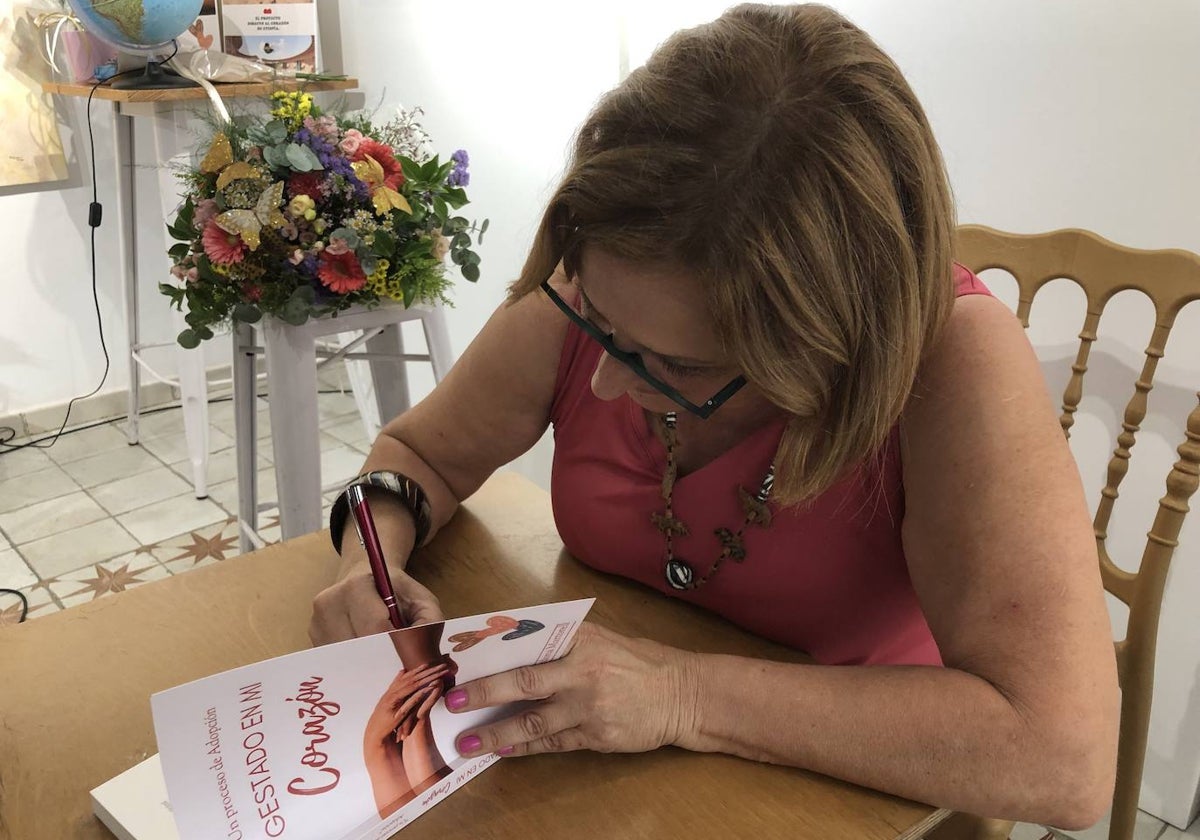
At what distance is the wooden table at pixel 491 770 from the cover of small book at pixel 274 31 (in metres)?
1.93

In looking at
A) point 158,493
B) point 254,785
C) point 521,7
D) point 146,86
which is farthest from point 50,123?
point 254,785

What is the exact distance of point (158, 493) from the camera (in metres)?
3.00

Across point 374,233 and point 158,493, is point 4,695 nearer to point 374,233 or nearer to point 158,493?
point 374,233

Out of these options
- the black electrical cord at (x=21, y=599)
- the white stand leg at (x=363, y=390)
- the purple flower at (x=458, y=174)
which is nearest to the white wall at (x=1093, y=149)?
the purple flower at (x=458, y=174)

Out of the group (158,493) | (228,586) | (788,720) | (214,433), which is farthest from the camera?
(214,433)

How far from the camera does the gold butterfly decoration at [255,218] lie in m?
1.48

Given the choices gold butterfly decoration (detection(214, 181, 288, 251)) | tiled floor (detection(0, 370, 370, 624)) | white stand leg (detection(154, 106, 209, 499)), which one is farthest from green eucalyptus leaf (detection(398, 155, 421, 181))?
tiled floor (detection(0, 370, 370, 624))

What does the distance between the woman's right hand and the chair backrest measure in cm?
83

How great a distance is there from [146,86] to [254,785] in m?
2.23

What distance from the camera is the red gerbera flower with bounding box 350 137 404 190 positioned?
1.58 metres

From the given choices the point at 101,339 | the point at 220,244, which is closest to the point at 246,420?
the point at 220,244

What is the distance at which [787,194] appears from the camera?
683 mm

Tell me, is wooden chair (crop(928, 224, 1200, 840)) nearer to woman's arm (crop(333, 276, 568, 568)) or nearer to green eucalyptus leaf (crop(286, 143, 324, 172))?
woman's arm (crop(333, 276, 568, 568))

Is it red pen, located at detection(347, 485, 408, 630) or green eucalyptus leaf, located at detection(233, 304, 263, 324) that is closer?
red pen, located at detection(347, 485, 408, 630)
